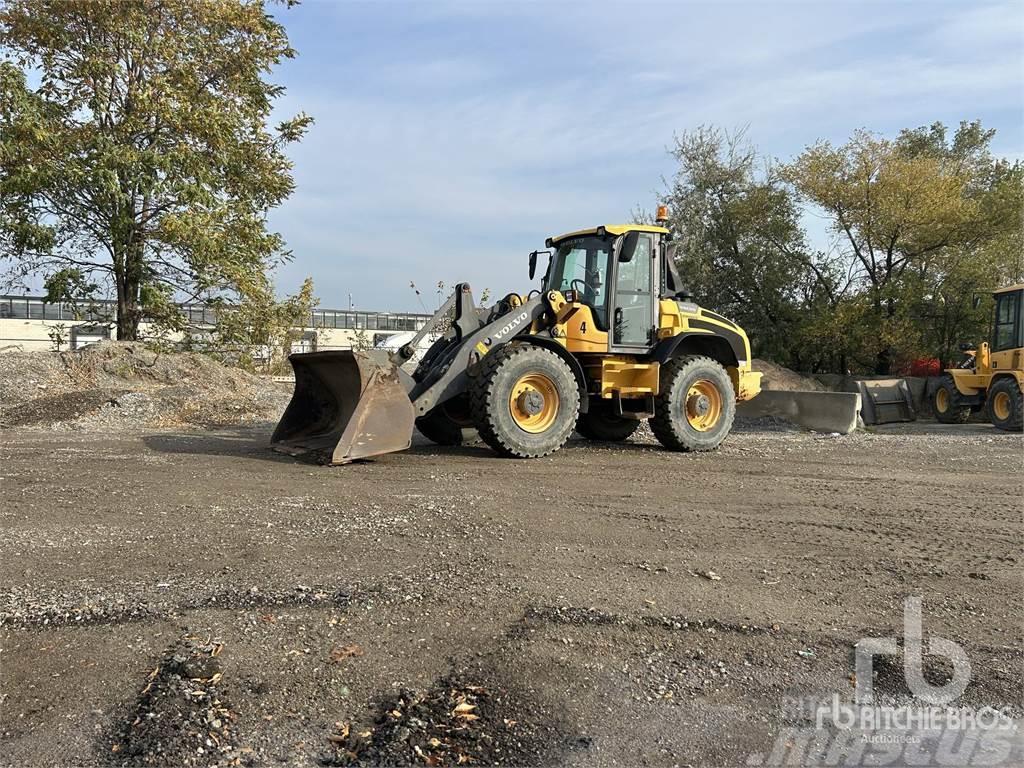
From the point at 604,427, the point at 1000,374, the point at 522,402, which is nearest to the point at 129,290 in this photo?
the point at 604,427

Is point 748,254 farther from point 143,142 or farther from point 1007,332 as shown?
point 143,142

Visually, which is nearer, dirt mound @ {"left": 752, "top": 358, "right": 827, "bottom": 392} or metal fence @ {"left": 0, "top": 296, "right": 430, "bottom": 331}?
metal fence @ {"left": 0, "top": 296, "right": 430, "bottom": 331}

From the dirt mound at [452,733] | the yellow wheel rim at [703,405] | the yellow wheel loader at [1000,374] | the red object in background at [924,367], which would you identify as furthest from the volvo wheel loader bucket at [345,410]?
the red object in background at [924,367]

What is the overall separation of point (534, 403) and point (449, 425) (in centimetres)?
152

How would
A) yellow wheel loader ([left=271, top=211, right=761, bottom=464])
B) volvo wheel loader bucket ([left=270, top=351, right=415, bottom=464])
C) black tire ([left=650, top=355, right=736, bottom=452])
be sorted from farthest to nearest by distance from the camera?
black tire ([left=650, top=355, right=736, bottom=452]) → yellow wheel loader ([left=271, top=211, right=761, bottom=464]) → volvo wheel loader bucket ([left=270, top=351, right=415, bottom=464])

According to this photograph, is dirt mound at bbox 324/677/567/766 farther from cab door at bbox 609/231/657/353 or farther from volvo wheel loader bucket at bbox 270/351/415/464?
cab door at bbox 609/231/657/353

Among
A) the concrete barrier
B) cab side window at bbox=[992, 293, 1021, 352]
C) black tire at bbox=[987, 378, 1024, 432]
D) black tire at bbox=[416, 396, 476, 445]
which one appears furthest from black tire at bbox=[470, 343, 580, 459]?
cab side window at bbox=[992, 293, 1021, 352]

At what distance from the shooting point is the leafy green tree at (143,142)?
44.2ft

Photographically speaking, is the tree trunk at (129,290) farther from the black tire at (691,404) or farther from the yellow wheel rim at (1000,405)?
the yellow wheel rim at (1000,405)

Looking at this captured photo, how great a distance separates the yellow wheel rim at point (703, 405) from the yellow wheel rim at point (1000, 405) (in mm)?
8204

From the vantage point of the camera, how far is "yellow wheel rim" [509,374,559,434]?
844cm

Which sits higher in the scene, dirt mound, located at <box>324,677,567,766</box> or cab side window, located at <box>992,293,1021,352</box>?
cab side window, located at <box>992,293,1021,352</box>

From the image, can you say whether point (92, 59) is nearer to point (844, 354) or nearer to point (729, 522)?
point (729, 522)

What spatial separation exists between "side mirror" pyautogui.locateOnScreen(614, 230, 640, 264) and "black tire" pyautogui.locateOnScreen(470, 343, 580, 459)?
1.44 meters
